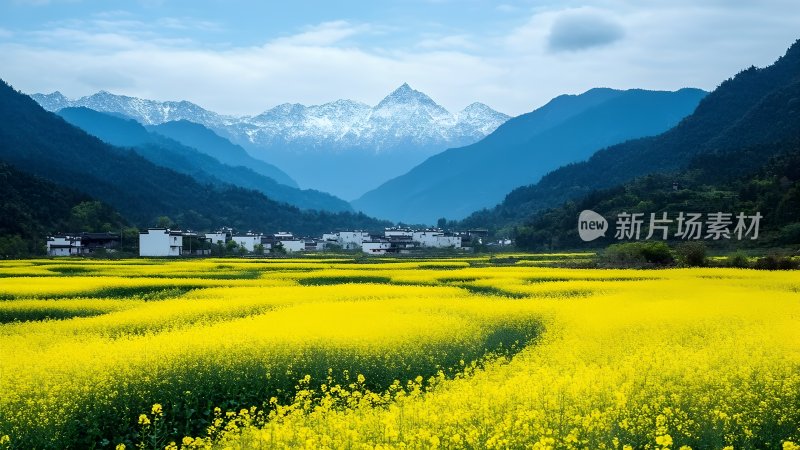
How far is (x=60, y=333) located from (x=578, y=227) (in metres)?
84.6

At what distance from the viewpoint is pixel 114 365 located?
15234 millimetres

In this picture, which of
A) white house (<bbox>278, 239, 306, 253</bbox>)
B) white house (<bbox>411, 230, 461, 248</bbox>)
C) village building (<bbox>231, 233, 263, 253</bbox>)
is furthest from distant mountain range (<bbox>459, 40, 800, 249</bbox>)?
village building (<bbox>231, 233, 263, 253</bbox>)

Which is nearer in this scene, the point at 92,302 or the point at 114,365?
the point at 114,365

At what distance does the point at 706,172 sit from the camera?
112438 mm

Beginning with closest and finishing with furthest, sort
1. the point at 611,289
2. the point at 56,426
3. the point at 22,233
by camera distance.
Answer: the point at 56,426 → the point at 611,289 → the point at 22,233

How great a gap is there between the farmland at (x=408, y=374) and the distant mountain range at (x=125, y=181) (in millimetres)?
114800

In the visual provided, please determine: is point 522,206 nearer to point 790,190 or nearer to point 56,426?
point 790,190

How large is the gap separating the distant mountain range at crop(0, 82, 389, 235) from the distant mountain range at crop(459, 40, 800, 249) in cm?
5834

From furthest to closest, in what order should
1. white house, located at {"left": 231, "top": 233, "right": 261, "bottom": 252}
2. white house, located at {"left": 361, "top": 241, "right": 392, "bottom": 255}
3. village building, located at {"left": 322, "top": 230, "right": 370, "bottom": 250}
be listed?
village building, located at {"left": 322, "top": 230, "right": 370, "bottom": 250}, white house, located at {"left": 231, "top": 233, "right": 261, "bottom": 252}, white house, located at {"left": 361, "top": 241, "right": 392, "bottom": 255}

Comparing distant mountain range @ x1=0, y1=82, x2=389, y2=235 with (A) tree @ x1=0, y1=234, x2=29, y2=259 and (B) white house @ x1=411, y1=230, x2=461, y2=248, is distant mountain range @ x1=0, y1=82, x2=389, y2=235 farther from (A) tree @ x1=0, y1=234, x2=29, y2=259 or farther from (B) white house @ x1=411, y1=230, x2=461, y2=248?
(A) tree @ x1=0, y1=234, x2=29, y2=259

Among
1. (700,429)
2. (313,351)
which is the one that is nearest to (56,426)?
(313,351)

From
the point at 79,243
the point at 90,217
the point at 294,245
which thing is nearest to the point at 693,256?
the point at 79,243

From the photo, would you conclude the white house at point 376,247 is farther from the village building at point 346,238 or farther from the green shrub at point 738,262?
the green shrub at point 738,262

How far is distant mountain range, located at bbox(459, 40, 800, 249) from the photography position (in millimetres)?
79681
